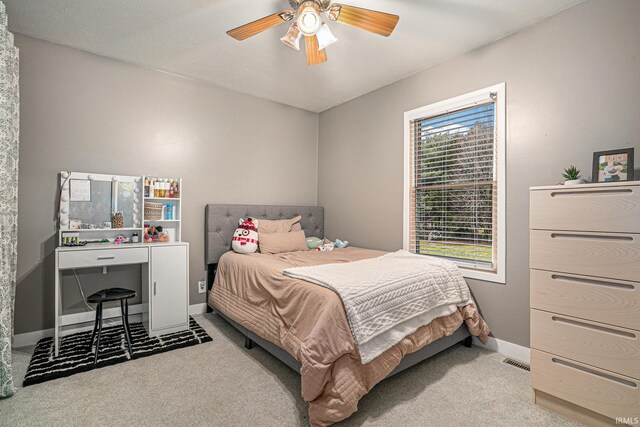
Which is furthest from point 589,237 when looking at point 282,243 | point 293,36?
point 282,243

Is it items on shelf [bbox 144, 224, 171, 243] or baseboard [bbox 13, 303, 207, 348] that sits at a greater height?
items on shelf [bbox 144, 224, 171, 243]

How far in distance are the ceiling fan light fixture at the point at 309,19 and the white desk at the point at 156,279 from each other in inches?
79.5

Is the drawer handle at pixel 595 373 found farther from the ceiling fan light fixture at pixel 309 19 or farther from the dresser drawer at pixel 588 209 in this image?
the ceiling fan light fixture at pixel 309 19

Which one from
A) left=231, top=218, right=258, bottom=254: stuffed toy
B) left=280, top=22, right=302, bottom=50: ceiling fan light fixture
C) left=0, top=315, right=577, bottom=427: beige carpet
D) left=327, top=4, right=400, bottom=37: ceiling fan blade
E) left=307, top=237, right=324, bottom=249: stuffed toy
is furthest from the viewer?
left=307, top=237, right=324, bottom=249: stuffed toy

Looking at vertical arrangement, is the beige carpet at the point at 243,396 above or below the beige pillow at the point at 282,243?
below

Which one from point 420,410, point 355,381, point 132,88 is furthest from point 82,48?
point 420,410

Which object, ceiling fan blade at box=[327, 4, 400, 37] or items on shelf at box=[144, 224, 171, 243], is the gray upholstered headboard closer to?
items on shelf at box=[144, 224, 171, 243]

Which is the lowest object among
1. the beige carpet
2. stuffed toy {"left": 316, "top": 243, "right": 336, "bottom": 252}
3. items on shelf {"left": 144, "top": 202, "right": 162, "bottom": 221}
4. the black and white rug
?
the beige carpet

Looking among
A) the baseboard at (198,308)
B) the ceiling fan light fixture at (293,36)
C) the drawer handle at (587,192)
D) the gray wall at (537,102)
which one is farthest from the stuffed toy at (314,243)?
the drawer handle at (587,192)

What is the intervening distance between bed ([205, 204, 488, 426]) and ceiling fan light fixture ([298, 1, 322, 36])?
158 cm

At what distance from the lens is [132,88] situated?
9.62 feet

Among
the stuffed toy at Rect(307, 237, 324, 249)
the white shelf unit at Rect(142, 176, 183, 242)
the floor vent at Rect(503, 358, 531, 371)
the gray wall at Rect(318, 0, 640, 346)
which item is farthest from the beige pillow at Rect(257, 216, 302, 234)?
the floor vent at Rect(503, 358, 531, 371)

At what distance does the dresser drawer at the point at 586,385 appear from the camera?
1.46m

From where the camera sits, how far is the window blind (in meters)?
2.53
